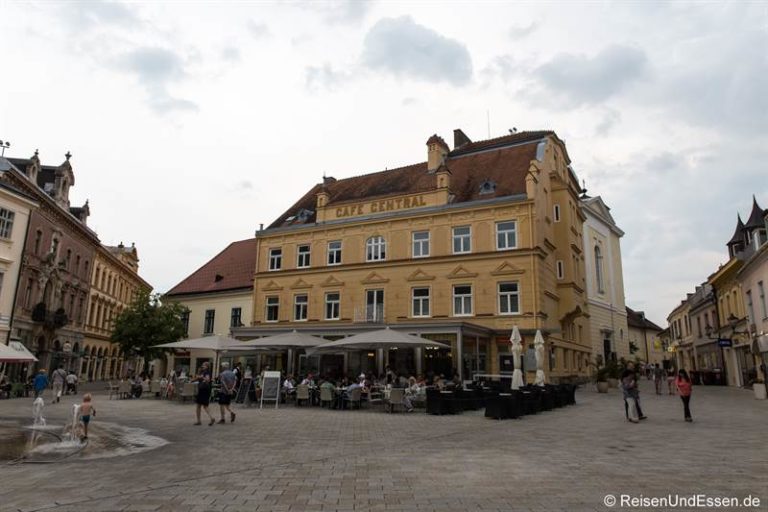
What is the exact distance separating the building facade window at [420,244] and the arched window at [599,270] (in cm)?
2068

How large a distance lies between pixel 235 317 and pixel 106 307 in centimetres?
1874

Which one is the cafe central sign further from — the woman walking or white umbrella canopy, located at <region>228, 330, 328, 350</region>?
the woman walking

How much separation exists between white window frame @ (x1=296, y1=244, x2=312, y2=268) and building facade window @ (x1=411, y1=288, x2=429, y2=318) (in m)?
7.85

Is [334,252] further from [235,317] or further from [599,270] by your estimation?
[599,270]

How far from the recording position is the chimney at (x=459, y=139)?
124ft

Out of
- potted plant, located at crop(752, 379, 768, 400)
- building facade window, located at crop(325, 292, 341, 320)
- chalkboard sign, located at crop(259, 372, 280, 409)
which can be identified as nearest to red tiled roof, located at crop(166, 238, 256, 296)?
building facade window, located at crop(325, 292, 341, 320)

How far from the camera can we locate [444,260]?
28.6 metres

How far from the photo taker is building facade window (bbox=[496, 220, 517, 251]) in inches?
1073

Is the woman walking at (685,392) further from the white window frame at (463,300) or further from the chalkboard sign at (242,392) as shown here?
the chalkboard sign at (242,392)

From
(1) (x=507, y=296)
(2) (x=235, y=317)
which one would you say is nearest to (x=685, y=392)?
(1) (x=507, y=296)

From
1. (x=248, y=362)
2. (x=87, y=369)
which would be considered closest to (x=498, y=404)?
(x=248, y=362)

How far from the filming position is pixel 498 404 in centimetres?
1509

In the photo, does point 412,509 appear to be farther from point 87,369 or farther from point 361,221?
point 87,369

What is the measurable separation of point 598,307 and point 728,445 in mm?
33316
